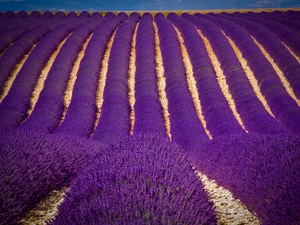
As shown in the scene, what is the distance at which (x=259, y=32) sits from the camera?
1744cm

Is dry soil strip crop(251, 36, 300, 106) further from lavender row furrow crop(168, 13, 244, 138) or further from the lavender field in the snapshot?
lavender row furrow crop(168, 13, 244, 138)

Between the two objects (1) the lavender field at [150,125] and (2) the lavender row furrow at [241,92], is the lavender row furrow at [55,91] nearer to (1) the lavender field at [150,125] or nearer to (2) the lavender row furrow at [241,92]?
(1) the lavender field at [150,125]

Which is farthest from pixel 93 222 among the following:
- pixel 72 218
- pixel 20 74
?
pixel 20 74

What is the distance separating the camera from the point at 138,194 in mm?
2482

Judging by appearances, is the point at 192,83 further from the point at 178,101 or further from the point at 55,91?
the point at 55,91

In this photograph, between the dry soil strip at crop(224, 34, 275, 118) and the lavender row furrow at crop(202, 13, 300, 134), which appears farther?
the dry soil strip at crop(224, 34, 275, 118)

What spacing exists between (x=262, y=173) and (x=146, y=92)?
8172mm

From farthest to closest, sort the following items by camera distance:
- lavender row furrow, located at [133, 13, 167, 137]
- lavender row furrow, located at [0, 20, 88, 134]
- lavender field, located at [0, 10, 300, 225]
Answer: lavender row furrow, located at [0, 20, 88, 134] → lavender row furrow, located at [133, 13, 167, 137] → lavender field, located at [0, 10, 300, 225]

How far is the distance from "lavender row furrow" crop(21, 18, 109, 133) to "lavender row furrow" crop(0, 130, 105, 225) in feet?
14.1

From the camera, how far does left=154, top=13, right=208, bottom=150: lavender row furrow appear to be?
27.5 feet

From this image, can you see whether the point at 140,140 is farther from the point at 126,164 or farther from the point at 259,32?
the point at 259,32

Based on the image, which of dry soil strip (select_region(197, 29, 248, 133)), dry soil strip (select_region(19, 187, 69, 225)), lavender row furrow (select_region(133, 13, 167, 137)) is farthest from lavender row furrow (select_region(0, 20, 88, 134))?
dry soil strip (select_region(197, 29, 248, 133))

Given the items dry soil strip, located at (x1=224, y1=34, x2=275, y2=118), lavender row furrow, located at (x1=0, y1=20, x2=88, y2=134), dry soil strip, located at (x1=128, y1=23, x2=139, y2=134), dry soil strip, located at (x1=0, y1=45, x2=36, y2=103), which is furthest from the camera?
dry soil strip, located at (x1=0, y1=45, x2=36, y2=103)

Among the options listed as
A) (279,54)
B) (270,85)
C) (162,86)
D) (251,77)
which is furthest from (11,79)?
(279,54)
